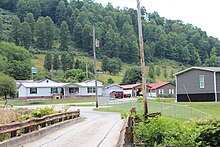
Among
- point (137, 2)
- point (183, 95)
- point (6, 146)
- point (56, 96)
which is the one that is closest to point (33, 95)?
point (56, 96)

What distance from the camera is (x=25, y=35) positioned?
524 feet

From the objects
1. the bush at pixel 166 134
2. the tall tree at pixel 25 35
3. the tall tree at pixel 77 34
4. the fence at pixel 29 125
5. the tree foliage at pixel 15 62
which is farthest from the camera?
the tall tree at pixel 77 34

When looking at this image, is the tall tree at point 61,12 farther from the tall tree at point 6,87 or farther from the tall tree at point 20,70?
the tall tree at point 6,87

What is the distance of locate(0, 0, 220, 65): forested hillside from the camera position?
15462 centimetres

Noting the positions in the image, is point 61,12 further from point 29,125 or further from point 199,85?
point 29,125

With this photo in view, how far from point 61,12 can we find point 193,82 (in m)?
153

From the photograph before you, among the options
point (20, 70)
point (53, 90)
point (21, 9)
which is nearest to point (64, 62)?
point (20, 70)

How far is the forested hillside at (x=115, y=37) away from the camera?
507ft

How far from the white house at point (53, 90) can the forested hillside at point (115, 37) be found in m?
62.8

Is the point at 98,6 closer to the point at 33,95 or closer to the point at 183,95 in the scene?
the point at 33,95

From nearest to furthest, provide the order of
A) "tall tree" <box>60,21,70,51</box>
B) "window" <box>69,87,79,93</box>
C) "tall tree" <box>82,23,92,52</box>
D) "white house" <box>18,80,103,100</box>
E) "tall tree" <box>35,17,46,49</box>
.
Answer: "white house" <box>18,80,103,100</box>
"window" <box>69,87,79,93</box>
"tall tree" <box>35,17,46,49</box>
"tall tree" <box>60,21,70,51</box>
"tall tree" <box>82,23,92,52</box>

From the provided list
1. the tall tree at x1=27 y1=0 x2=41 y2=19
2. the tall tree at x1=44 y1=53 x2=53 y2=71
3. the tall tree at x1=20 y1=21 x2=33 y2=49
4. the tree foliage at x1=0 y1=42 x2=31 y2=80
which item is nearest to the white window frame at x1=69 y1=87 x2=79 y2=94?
the tree foliage at x1=0 y1=42 x2=31 y2=80

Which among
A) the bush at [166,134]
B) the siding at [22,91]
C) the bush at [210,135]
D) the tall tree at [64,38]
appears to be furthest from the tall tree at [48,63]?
the bush at [210,135]

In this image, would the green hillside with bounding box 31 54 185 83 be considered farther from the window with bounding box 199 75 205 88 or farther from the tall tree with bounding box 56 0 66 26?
the window with bounding box 199 75 205 88
